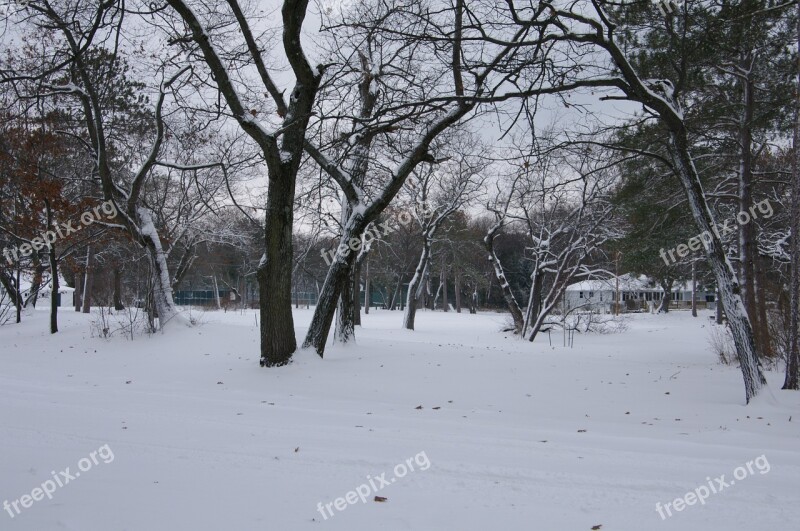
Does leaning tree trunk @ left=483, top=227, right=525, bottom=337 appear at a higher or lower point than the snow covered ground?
higher

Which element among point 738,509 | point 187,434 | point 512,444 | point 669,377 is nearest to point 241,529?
point 187,434

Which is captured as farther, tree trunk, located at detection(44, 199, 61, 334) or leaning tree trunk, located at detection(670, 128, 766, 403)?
tree trunk, located at detection(44, 199, 61, 334)

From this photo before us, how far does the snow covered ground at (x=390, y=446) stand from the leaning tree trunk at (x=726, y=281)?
21.1 inches

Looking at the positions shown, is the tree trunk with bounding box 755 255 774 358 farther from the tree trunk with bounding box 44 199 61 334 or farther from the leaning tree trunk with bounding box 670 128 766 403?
the tree trunk with bounding box 44 199 61 334

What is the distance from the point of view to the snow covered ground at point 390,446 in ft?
11.0

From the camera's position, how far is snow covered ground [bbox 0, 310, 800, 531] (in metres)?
3.35

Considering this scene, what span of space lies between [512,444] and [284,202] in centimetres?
540

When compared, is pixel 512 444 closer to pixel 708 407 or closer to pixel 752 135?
pixel 708 407

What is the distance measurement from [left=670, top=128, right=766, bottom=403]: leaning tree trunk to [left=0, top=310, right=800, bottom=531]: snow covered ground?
54cm

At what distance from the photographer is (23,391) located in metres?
7.30

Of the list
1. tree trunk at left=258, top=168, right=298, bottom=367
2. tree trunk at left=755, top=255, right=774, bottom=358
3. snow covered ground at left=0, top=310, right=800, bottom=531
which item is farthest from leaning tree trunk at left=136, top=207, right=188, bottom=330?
tree trunk at left=755, top=255, right=774, bottom=358

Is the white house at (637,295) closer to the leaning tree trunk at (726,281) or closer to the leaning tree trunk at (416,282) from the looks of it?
the leaning tree trunk at (416,282)

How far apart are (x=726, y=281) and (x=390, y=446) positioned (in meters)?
5.23

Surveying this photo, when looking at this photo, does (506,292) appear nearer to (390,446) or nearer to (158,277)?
(158,277)
